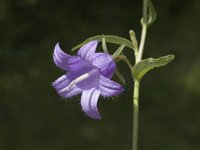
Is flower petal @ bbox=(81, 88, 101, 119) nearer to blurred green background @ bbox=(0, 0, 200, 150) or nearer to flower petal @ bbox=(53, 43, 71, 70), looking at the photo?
flower petal @ bbox=(53, 43, 71, 70)

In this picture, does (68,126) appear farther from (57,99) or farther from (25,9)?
(25,9)

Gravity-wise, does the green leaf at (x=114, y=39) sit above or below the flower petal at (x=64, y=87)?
above

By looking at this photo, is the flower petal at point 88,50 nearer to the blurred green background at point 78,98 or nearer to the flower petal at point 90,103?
the flower petal at point 90,103

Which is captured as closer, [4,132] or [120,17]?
[4,132]

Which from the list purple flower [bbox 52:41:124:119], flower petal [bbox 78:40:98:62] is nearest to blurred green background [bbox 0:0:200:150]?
purple flower [bbox 52:41:124:119]

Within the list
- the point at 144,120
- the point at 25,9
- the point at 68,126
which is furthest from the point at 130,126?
the point at 25,9

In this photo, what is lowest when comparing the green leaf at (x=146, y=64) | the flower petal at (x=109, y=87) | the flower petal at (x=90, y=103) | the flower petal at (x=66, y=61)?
the flower petal at (x=90, y=103)

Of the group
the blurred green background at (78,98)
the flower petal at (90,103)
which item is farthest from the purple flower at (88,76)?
the blurred green background at (78,98)
